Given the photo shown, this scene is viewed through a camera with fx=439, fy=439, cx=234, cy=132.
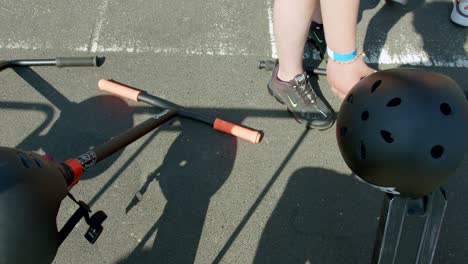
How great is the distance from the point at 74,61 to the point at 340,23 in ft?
6.30

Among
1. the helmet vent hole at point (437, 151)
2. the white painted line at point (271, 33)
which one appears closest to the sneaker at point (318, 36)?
the white painted line at point (271, 33)

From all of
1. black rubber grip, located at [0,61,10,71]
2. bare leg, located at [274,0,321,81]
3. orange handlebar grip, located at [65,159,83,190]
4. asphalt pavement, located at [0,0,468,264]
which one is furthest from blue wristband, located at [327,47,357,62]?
black rubber grip, located at [0,61,10,71]

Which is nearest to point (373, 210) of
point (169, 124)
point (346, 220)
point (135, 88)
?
point (346, 220)

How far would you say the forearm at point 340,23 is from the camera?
2.39 meters

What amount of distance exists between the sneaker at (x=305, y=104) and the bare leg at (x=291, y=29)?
0.22 feet

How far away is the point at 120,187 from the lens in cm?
263

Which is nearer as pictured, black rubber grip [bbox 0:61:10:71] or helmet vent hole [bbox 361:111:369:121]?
helmet vent hole [bbox 361:111:369:121]

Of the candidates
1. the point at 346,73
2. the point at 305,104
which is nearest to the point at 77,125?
the point at 305,104

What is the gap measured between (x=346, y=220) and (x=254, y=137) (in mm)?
751

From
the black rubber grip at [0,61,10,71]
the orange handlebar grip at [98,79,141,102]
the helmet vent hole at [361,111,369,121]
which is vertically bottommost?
the orange handlebar grip at [98,79,141,102]

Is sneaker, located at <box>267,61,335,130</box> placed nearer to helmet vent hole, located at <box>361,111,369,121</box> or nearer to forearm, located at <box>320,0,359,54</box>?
forearm, located at <box>320,0,359,54</box>

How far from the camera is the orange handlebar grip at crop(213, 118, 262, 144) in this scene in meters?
2.79

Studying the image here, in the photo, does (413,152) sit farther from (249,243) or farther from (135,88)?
(135,88)

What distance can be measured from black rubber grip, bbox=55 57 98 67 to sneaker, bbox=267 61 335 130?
4.58 feet
